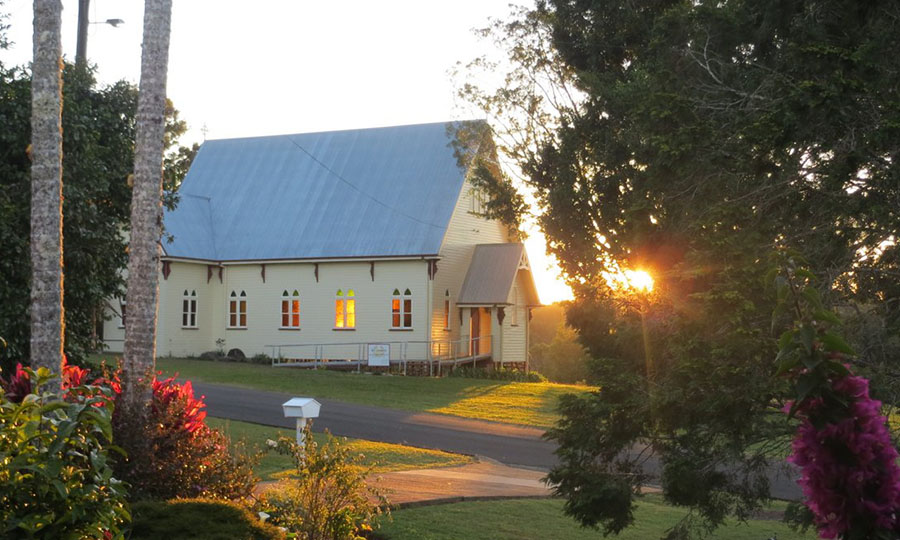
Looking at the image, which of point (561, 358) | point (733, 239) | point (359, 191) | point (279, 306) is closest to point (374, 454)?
point (733, 239)

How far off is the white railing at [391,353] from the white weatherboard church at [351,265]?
0.07 m

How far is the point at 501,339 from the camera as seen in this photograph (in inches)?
1638

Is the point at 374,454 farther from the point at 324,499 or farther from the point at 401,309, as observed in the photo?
the point at 401,309

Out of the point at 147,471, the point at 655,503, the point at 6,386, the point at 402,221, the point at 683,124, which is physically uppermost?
the point at 402,221

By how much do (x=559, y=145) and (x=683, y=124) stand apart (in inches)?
655

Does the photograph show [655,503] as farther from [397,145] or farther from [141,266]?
[397,145]

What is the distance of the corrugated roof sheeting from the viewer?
39250 mm

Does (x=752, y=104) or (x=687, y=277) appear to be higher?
(x=752, y=104)

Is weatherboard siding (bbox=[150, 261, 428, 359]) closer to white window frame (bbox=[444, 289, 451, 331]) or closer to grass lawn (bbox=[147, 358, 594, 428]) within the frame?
white window frame (bbox=[444, 289, 451, 331])

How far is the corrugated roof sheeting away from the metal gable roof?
10.6 feet

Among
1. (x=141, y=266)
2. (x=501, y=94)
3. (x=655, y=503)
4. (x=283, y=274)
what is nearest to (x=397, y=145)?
(x=283, y=274)

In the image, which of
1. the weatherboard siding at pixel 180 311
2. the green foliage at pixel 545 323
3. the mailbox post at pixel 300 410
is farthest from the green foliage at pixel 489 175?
the green foliage at pixel 545 323

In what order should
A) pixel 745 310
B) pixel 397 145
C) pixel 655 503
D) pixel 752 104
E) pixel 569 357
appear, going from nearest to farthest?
pixel 745 310 → pixel 752 104 → pixel 655 503 → pixel 397 145 → pixel 569 357

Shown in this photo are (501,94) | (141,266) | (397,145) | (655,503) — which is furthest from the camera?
(397,145)
